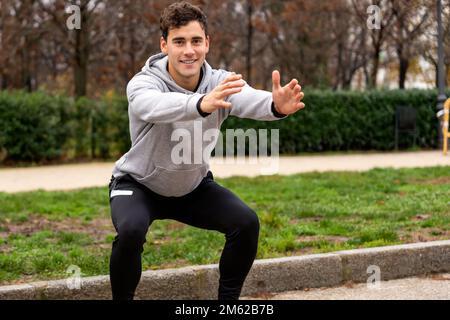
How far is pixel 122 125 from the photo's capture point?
1709 cm

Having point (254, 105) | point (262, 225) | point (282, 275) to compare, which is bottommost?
point (282, 275)

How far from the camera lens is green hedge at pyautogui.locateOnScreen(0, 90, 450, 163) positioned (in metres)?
15.8

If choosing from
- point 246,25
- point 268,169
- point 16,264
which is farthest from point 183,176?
point 246,25

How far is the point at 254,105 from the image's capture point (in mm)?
4438

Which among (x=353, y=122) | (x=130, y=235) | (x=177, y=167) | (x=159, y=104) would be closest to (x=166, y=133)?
(x=177, y=167)

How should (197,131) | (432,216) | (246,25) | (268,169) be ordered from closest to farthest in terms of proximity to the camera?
1. (197,131)
2. (432,216)
3. (268,169)
4. (246,25)

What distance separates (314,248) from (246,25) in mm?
26483

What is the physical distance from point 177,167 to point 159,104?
0.46 meters

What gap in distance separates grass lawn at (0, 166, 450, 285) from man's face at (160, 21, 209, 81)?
1789mm

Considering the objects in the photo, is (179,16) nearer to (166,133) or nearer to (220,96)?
(166,133)

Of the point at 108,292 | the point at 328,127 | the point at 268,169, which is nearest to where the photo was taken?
the point at 108,292

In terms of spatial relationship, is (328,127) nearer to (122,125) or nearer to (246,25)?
(122,125)

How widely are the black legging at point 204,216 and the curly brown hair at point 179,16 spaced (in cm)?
90

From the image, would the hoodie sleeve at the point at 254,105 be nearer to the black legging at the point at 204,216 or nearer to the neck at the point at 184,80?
the neck at the point at 184,80
